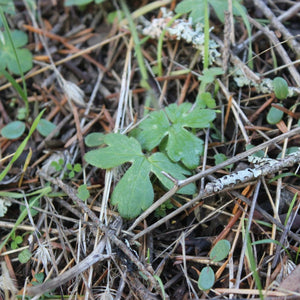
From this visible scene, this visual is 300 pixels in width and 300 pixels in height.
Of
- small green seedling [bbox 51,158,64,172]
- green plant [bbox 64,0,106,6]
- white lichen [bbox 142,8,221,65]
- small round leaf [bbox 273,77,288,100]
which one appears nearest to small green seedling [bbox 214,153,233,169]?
small round leaf [bbox 273,77,288,100]

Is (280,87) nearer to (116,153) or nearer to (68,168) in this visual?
(116,153)

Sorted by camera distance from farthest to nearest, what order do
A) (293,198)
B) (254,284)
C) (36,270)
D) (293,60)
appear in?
(293,60)
(36,270)
(293,198)
(254,284)

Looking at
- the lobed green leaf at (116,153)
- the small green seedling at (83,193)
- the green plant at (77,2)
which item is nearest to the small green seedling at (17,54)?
the green plant at (77,2)

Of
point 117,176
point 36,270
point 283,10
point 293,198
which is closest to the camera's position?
point 293,198

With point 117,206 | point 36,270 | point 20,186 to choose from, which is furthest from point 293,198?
point 20,186

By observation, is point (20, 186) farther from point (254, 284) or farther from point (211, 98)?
point (254, 284)

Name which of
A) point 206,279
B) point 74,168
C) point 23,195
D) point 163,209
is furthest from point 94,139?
point 206,279

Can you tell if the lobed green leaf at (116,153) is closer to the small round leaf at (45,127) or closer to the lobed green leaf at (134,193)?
the lobed green leaf at (134,193)
